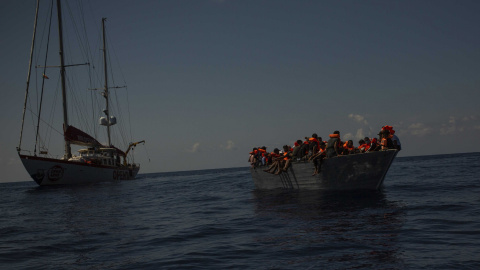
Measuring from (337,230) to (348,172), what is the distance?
8240 mm

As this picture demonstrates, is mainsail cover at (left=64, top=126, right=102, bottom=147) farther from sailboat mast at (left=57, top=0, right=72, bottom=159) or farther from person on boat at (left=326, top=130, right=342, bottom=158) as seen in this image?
person on boat at (left=326, top=130, right=342, bottom=158)

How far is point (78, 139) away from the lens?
42.8m

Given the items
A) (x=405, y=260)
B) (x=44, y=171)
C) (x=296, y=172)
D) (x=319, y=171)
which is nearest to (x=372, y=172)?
(x=319, y=171)

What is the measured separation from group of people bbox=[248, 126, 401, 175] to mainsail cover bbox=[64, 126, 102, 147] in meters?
28.6

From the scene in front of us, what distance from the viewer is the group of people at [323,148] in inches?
634

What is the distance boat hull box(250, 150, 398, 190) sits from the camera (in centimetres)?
1560

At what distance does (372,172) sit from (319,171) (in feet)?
8.20

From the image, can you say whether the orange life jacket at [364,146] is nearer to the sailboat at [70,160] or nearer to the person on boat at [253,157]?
the person on boat at [253,157]

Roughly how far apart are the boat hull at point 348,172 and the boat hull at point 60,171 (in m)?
29.1

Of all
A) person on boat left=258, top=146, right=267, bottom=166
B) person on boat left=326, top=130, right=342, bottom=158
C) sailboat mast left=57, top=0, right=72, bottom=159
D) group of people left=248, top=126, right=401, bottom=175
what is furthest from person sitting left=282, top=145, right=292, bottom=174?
sailboat mast left=57, top=0, right=72, bottom=159

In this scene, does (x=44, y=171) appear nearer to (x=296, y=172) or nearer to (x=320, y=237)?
(x=296, y=172)

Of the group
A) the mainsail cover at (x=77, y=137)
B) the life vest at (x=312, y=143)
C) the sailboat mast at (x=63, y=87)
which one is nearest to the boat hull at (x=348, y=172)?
the life vest at (x=312, y=143)

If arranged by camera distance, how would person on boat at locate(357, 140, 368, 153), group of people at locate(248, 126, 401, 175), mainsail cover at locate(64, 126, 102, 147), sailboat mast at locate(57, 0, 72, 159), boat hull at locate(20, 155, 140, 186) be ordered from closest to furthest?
1. group of people at locate(248, 126, 401, 175)
2. person on boat at locate(357, 140, 368, 153)
3. boat hull at locate(20, 155, 140, 186)
4. mainsail cover at locate(64, 126, 102, 147)
5. sailboat mast at locate(57, 0, 72, 159)

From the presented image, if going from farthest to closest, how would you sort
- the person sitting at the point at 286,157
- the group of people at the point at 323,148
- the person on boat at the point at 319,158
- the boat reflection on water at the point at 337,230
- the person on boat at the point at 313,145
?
the person sitting at the point at 286,157
the person on boat at the point at 313,145
the person on boat at the point at 319,158
the group of people at the point at 323,148
the boat reflection on water at the point at 337,230
